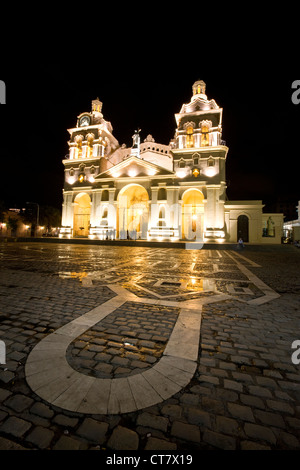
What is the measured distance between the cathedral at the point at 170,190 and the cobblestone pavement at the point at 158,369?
28.6 meters

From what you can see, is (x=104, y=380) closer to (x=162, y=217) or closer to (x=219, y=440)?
(x=219, y=440)

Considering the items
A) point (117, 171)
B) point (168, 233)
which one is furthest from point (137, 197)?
point (168, 233)

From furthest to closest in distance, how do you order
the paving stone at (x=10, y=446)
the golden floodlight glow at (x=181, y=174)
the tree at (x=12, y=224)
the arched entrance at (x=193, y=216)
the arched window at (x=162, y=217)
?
the tree at (x=12, y=224), the arched entrance at (x=193, y=216), the golden floodlight glow at (x=181, y=174), the arched window at (x=162, y=217), the paving stone at (x=10, y=446)

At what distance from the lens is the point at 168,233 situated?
32906 millimetres

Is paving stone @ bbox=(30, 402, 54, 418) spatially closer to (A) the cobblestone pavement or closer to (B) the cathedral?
(A) the cobblestone pavement

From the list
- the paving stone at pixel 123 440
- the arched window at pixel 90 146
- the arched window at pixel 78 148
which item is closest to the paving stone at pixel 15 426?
the paving stone at pixel 123 440

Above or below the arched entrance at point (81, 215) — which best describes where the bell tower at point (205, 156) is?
above

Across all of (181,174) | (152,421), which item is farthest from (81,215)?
(152,421)

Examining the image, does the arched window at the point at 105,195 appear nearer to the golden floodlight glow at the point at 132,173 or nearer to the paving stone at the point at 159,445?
the golden floodlight glow at the point at 132,173

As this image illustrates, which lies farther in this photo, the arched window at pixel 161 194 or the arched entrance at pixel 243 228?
the arched window at pixel 161 194

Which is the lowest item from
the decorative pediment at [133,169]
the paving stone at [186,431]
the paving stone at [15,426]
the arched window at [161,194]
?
the paving stone at [186,431]

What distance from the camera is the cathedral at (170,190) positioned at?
3325 centimetres

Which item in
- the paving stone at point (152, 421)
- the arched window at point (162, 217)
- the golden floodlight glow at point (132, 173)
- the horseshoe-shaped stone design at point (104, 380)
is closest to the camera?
the paving stone at point (152, 421)

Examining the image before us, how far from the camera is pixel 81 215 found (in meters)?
42.7
